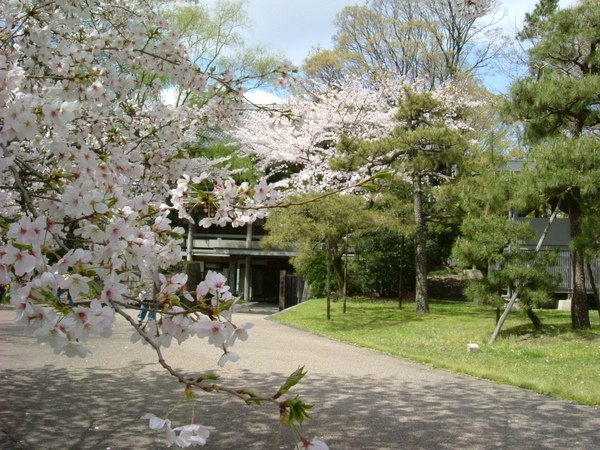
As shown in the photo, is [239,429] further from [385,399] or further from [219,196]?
[219,196]

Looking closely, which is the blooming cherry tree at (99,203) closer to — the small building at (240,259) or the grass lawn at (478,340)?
the grass lawn at (478,340)

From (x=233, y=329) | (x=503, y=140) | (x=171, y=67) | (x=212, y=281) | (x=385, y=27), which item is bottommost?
(x=233, y=329)

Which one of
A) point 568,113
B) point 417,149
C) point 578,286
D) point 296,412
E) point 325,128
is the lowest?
point 296,412

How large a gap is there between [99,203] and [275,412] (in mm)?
3973

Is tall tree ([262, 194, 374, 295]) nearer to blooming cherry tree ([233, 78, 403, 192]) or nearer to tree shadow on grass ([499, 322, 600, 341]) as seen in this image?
tree shadow on grass ([499, 322, 600, 341])

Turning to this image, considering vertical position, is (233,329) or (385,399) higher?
(233,329)

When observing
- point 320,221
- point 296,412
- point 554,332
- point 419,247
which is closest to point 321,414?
point 296,412

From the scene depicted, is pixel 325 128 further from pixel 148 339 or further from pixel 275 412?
pixel 148 339

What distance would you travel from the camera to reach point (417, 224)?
17984 mm

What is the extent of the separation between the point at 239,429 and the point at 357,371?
3.44 metres

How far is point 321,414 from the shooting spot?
5.75 m

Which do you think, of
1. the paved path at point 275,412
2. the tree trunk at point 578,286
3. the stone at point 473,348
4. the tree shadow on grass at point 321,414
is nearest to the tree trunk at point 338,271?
the tree trunk at point 578,286

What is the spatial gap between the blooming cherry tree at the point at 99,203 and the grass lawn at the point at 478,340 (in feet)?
16.4

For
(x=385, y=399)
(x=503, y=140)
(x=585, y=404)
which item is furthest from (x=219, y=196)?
(x=503, y=140)
